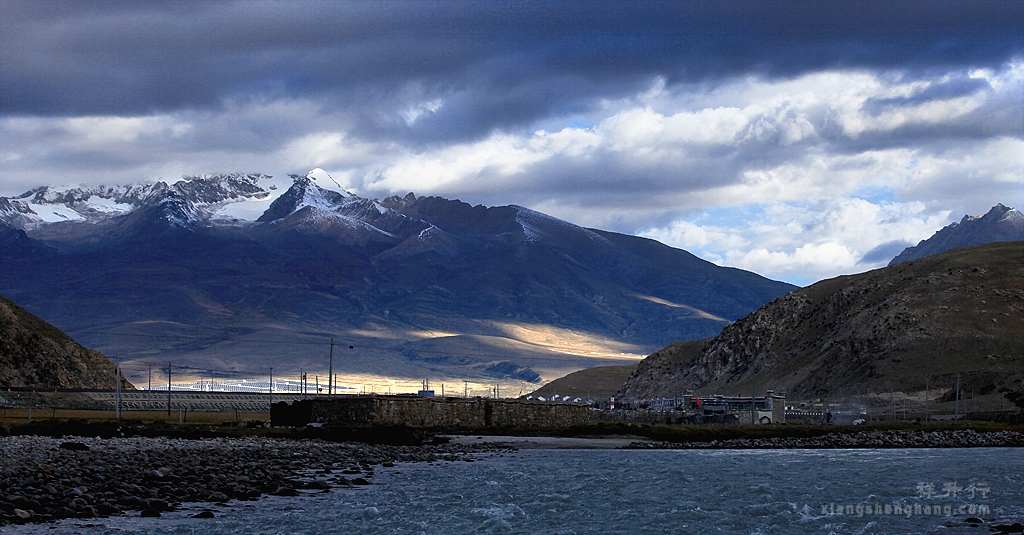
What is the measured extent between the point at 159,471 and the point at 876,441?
61069 mm

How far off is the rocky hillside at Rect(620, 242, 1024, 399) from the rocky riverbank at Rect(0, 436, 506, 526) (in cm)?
9304

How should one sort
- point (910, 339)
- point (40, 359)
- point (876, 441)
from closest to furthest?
1. point (876, 441)
2. point (40, 359)
3. point (910, 339)

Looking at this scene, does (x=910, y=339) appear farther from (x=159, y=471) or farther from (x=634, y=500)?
(x=159, y=471)

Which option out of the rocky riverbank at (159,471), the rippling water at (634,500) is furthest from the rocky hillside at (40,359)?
the rippling water at (634,500)

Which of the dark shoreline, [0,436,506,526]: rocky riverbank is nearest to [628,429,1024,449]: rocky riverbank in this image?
the dark shoreline

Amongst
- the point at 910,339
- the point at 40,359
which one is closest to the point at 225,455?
the point at 40,359

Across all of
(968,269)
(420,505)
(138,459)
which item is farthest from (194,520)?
(968,269)

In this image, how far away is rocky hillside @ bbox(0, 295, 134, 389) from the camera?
12938 cm

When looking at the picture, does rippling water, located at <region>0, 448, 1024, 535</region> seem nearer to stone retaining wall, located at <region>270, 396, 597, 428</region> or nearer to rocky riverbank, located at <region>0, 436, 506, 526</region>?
rocky riverbank, located at <region>0, 436, 506, 526</region>

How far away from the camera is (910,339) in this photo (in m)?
169

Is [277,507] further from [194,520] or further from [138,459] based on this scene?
[138,459]

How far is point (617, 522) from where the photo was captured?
4625 cm

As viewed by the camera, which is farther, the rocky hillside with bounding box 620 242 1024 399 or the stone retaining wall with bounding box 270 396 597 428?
the rocky hillside with bounding box 620 242 1024 399

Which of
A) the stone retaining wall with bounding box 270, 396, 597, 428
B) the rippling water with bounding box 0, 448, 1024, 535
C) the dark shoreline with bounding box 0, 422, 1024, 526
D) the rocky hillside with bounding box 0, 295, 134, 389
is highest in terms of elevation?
the rocky hillside with bounding box 0, 295, 134, 389
